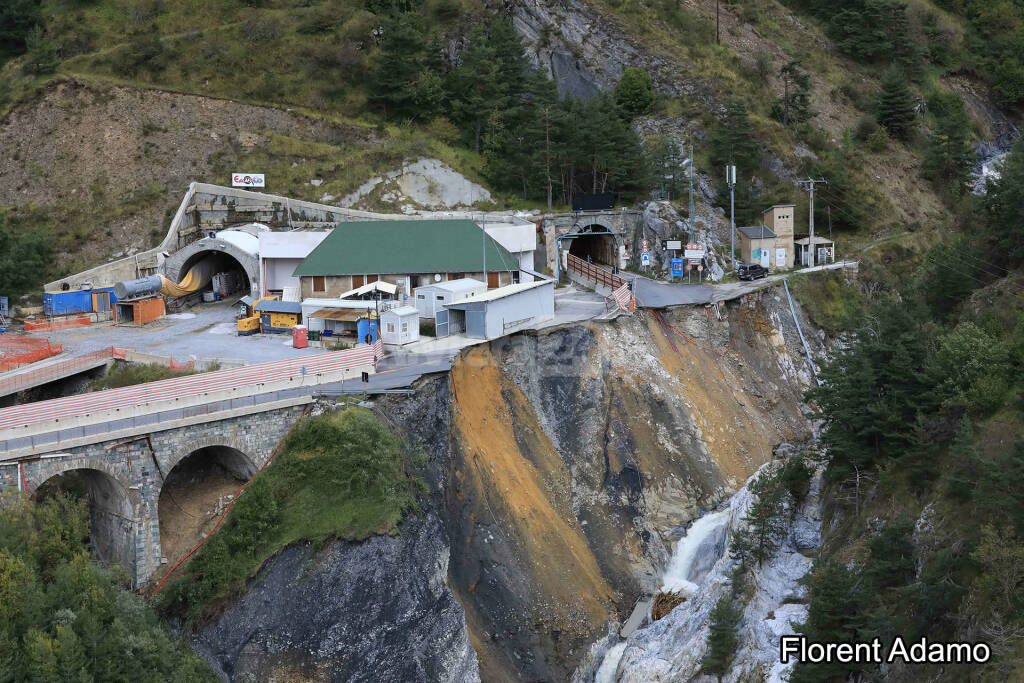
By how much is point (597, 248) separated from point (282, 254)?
910 inches

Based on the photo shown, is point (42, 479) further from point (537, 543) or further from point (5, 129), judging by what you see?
point (5, 129)

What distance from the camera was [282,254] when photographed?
57.4 metres

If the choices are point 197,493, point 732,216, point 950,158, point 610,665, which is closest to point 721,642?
point 610,665

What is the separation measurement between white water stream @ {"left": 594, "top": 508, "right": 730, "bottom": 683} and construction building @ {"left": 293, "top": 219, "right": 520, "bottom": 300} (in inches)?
689

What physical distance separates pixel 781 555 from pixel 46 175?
168 ft

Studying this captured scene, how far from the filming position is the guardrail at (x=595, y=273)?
61.4 m

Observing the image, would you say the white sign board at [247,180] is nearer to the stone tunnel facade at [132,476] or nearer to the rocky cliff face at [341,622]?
the stone tunnel facade at [132,476]

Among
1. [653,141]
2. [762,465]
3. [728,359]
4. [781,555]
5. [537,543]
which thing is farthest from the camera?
[653,141]

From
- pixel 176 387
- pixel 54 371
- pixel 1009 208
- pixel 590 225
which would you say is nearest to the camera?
pixel 176 387

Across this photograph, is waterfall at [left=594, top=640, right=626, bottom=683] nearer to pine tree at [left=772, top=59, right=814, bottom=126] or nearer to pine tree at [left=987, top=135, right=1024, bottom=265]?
pine tree at [left=987, top=135, right=1024, bottom=265]

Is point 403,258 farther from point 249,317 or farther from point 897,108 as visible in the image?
point 897,108

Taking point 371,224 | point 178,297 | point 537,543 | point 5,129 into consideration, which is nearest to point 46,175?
point 5,129

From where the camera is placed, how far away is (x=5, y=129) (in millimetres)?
68938

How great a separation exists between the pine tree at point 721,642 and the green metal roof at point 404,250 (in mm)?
26829
